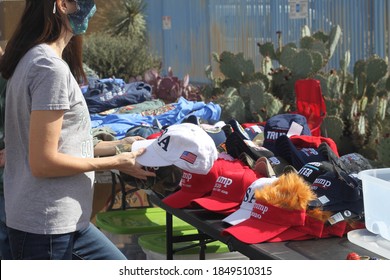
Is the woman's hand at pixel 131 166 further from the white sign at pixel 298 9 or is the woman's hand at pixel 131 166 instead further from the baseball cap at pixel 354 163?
the white sign at pixel 298 9

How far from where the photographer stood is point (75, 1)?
292 cm

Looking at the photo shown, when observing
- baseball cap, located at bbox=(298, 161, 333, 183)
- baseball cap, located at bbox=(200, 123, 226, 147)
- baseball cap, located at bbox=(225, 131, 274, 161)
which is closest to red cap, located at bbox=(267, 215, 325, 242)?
baseball cap, located at bbox=(298, 161, 333, 183)

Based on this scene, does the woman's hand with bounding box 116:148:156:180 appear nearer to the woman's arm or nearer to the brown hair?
the woman's arm

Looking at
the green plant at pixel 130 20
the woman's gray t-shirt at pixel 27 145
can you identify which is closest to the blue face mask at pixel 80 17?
the woman's gray t-shirt at pixel 27 145

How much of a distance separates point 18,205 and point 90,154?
33 centimetres

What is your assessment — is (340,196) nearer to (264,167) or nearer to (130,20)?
(264,167)

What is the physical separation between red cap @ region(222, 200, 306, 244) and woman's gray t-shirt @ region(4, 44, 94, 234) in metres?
0.62

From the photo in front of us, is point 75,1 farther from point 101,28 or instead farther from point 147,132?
point 101,28

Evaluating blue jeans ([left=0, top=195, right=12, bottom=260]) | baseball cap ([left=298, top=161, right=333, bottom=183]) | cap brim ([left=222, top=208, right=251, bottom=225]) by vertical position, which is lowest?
blue jeans ([left=0, top=195, right=12, bottom=260])

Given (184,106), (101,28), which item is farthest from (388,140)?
(101,28)

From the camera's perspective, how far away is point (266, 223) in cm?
302

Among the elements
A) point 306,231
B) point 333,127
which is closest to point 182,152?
point 306,231

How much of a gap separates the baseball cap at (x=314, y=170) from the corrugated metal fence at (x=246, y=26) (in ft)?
17.3

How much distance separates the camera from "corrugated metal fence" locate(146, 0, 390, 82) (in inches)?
337
